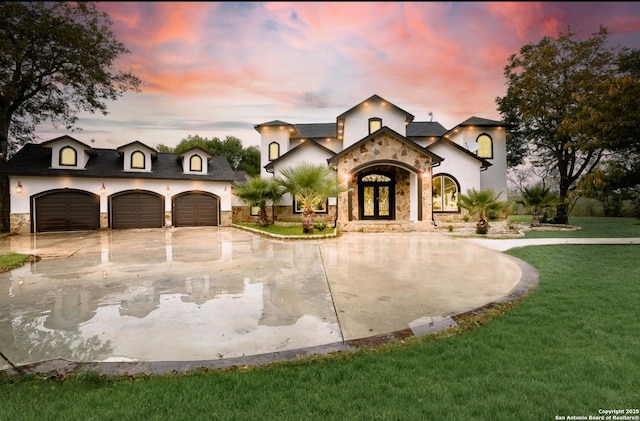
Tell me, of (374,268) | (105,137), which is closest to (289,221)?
(374,268)

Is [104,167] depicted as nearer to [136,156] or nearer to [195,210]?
[136,156]

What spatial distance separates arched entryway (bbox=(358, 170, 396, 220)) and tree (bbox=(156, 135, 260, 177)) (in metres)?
26.4

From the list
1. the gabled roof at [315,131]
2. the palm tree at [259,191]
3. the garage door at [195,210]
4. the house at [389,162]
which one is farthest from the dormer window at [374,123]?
the garage door at [195,210]

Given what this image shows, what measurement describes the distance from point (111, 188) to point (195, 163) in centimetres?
557

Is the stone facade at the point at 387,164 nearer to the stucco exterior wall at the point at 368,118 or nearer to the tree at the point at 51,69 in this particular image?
the stucco exterior wall at the point at 368,118

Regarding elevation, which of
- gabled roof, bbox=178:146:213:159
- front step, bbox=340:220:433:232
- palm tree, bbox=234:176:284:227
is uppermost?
gabled roof, bbox=178:146:213:159

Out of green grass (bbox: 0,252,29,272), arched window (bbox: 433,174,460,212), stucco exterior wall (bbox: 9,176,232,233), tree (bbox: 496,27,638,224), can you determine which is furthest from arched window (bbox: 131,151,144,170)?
tree (bbox: 496,27,638,224)

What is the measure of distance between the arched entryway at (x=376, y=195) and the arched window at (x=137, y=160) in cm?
1518

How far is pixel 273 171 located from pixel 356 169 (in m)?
6.93

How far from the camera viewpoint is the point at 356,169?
17.4 meters

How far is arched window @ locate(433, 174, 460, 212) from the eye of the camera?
20234 millimetres

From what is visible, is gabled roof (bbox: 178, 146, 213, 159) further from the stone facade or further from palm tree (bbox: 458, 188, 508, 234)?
palm tree (bbox: 458, 188, 508, 234)

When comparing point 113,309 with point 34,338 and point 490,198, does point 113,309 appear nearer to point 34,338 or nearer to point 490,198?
point 34,338

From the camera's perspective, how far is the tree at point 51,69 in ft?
54.7
